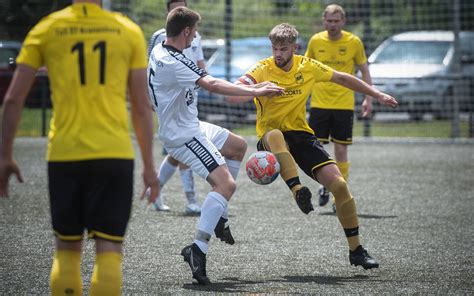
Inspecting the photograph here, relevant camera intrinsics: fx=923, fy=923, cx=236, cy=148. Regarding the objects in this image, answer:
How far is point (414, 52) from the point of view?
20703 millimetres

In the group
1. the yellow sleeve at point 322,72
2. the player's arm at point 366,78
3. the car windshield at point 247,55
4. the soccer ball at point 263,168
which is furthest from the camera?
the car windshield at point 247,55

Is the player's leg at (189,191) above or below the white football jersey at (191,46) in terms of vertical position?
below

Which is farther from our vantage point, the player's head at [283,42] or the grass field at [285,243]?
the player's head at [283,42]

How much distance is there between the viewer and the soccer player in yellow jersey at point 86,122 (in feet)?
14.6

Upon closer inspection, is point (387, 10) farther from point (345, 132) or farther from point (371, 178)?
point (345, 132)

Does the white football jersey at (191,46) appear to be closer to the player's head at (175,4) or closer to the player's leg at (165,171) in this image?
the player's head at (175,4)

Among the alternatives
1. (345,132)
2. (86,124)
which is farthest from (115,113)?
(345,132)

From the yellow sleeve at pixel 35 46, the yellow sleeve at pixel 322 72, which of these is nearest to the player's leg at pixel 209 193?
the yellow sleeve at pixel 322 72

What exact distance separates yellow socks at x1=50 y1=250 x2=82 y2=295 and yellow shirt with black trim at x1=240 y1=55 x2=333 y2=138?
9.81 ft

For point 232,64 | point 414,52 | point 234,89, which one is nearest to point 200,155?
point 234,89

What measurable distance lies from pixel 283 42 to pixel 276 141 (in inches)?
30.0

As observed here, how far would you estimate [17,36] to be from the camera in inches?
655

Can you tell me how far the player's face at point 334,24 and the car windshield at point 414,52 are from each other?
380 inches

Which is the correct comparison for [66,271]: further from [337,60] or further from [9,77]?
[9,77]
